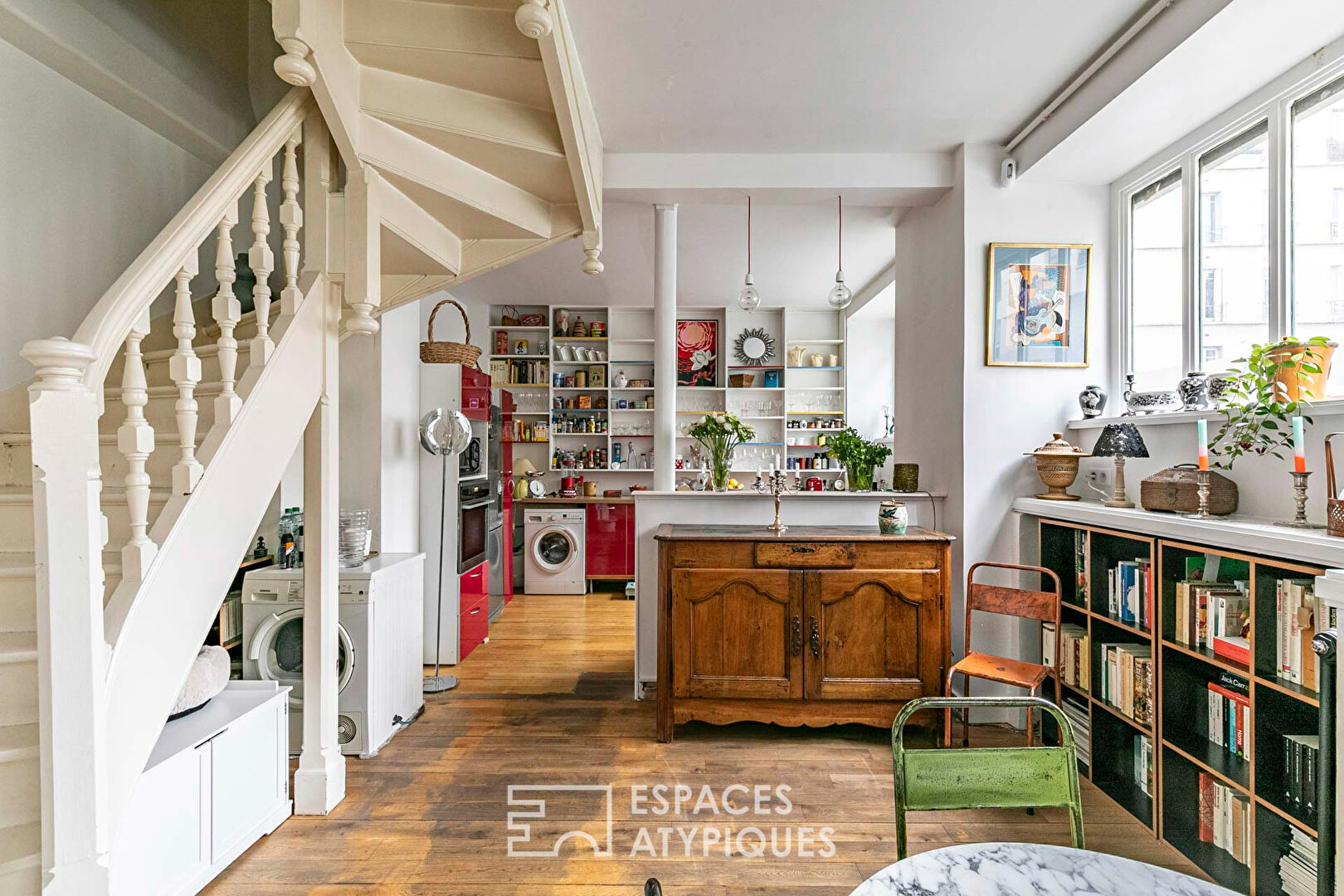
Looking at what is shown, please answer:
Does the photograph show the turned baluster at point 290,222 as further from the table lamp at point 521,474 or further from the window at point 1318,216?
the table lamp at point 521,474

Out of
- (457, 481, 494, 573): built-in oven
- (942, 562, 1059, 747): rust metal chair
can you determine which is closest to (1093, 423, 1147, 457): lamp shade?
(942, 562, 1059, 747): rust metal chair

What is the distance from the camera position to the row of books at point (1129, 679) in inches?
98.6

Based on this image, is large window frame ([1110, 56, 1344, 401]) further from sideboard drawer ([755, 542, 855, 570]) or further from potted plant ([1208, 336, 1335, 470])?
sideboard drawer ([755, 542, 855, 570])

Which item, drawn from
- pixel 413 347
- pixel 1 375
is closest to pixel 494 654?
pixel 413 347

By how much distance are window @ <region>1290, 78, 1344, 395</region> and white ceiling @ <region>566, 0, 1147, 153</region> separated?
0.73m

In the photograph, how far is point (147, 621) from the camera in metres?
1.76

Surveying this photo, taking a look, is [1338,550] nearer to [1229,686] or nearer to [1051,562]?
[1229,686]

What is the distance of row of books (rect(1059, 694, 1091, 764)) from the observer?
2882 millimetres

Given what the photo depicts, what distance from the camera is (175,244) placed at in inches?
71.7

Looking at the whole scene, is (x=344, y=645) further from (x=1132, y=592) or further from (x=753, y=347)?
(x=753, y=347)

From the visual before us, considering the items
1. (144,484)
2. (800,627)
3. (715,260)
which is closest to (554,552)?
(715,260)

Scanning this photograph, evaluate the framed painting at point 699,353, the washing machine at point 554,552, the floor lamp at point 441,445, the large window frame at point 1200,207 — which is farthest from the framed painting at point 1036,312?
the washing machine at point 554,552

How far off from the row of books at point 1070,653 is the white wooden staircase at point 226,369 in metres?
2.77

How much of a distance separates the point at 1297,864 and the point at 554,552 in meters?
5.55
